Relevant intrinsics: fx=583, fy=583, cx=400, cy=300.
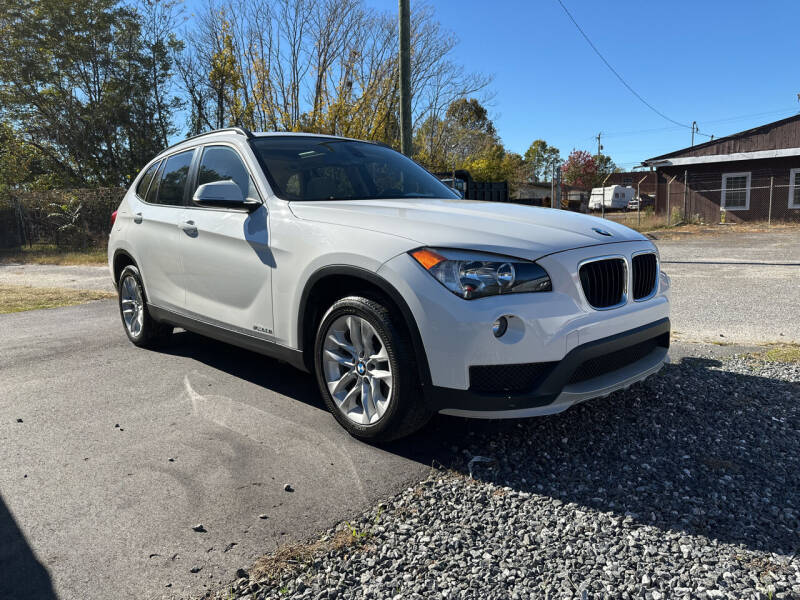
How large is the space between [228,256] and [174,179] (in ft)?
4.56

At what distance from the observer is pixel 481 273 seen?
2.85 m

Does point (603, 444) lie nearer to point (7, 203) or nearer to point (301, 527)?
point (301, 527)

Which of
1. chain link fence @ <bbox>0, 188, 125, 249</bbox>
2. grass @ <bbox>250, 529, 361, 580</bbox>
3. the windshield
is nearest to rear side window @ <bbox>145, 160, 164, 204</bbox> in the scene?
the windshield

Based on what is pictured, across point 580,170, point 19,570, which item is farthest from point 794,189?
point 580,170

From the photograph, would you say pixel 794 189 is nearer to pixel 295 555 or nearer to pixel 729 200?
pixel 729 200

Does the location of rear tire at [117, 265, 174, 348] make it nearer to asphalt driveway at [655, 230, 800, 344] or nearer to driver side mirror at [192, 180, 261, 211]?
driver side mirror at [192, 180, 261, 211]

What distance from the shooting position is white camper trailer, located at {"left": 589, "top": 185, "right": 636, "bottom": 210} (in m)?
50.2

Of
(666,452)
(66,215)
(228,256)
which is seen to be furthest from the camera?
(66,215)

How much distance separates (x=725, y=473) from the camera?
2840 mm

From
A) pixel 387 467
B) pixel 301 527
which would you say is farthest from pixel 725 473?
pixel 301 527

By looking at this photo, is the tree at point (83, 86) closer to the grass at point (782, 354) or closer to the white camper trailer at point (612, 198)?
the grass at point (782, 354)

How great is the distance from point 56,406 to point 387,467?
253 cm

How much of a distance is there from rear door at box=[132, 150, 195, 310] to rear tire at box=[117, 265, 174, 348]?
252mm

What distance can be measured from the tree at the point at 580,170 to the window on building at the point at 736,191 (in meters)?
37.1
